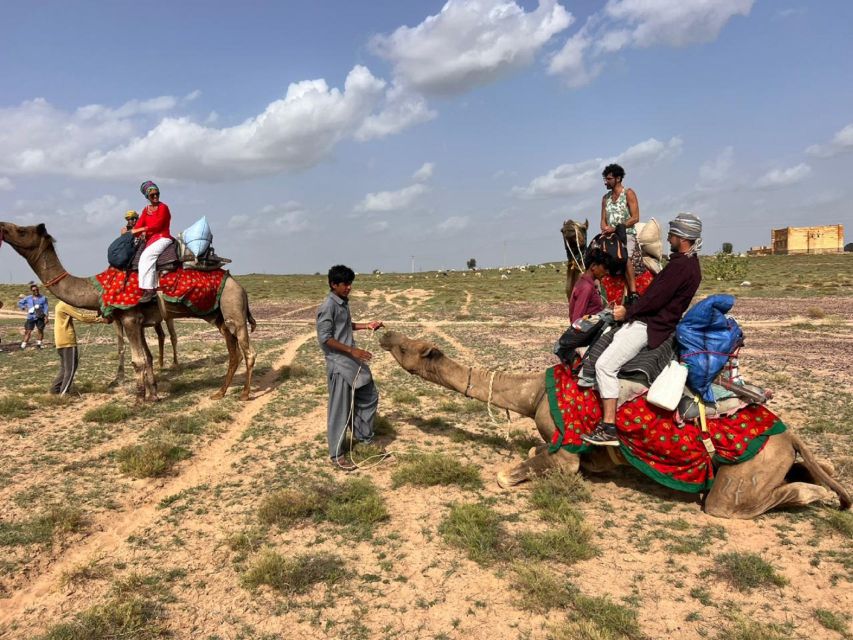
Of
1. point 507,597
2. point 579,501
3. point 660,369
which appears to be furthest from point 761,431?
point 507,597

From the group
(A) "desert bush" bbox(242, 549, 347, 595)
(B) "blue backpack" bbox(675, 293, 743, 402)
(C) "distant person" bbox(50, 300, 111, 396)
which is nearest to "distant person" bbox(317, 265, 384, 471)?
(A) "desert bush" bbox(242, 549, 347, 595)

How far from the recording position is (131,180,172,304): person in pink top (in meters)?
9.17

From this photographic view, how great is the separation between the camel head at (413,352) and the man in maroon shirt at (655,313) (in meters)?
2.03

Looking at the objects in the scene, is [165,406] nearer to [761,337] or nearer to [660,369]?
[660,369]

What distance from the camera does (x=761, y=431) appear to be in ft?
16.1

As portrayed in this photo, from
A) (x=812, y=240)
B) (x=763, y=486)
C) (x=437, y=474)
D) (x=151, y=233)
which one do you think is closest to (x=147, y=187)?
(x=151, y=233)

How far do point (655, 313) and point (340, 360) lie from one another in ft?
12.0

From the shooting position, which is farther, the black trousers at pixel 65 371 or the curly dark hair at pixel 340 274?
the black trousers at pixel 65 371

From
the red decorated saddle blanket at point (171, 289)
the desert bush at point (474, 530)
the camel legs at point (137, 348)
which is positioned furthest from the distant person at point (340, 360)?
the camel legs at point (137, 348)

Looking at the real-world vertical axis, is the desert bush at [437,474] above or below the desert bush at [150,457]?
below

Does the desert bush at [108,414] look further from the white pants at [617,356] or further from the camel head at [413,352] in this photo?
the white pants at [617,356]

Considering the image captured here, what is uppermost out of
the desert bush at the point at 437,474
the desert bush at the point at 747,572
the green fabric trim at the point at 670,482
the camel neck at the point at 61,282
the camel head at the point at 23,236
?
the camel head at the point at 23,236

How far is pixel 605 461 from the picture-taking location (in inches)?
229

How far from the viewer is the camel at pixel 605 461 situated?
4.92 meters
